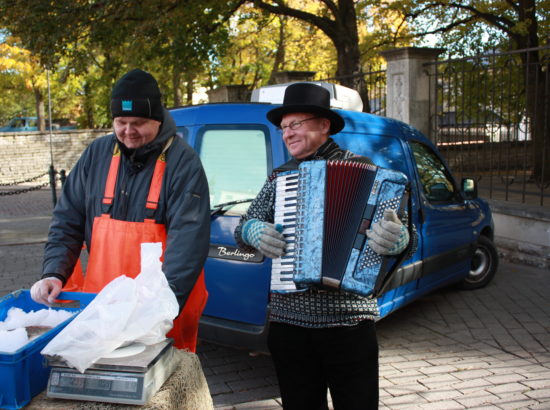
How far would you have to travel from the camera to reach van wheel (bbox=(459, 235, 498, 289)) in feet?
22.0

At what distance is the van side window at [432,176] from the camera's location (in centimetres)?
526

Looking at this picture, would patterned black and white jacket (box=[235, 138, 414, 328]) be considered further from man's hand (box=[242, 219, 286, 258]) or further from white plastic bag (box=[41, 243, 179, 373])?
white plastic bag (box=[41, 243, 179, 373])

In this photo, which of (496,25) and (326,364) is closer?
(326,364)

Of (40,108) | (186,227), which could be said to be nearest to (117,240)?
(186,227)

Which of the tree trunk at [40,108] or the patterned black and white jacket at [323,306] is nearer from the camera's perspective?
the patterned black and white jacket at [323,306]

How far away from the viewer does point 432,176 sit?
5434mm

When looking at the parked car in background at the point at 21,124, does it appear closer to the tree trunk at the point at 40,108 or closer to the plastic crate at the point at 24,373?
the tree trunk at the point at 40,108

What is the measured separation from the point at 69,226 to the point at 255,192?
169 centimetres

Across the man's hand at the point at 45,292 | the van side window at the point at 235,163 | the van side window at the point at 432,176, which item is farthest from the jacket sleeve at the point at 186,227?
the van side window at the point at 432,176

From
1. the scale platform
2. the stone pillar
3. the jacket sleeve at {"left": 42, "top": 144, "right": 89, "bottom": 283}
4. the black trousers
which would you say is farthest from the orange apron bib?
the stone pillar

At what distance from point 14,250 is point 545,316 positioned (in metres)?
7.85

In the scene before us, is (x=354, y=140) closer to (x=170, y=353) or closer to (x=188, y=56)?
(x=170, y=353)

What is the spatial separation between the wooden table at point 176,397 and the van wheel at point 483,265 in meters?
5.22

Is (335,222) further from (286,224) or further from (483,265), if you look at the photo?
(483,265)
